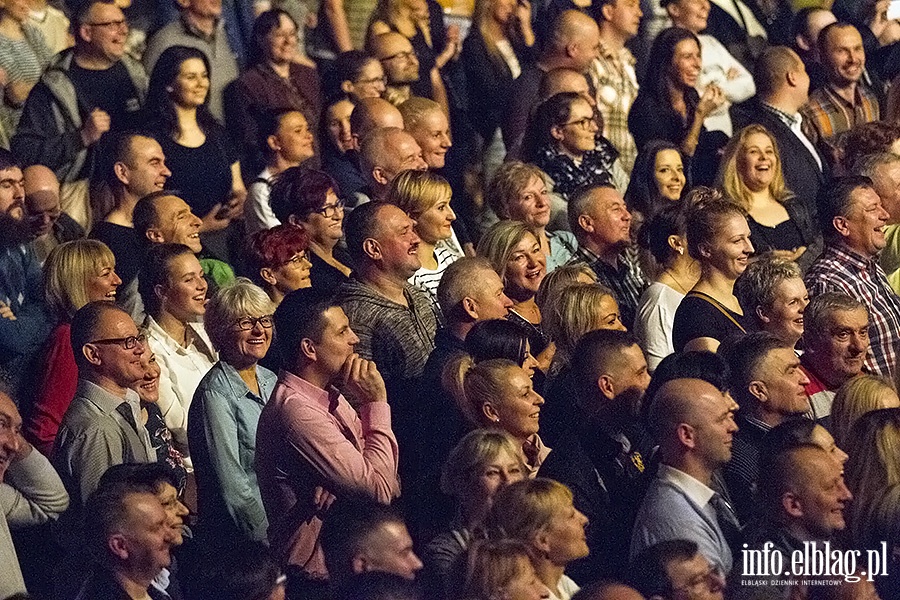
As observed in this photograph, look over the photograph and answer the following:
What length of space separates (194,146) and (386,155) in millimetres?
706

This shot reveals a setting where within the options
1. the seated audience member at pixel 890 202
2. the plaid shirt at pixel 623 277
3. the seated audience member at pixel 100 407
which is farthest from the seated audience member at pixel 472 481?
the seated audience member at pixel 890 202

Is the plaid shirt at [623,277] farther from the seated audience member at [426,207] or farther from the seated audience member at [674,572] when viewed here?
the seated audience member at [674,572]

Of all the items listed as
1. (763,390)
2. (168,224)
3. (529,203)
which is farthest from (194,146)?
(763,390)

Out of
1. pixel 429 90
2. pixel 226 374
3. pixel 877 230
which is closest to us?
pixel 226 374

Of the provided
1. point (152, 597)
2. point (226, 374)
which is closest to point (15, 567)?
point (152, 597)

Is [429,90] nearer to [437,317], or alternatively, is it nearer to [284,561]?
[437,317]

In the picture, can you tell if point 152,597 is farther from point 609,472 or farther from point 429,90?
point 429,90

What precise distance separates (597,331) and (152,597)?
1.64m

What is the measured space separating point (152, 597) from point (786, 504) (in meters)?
1.93

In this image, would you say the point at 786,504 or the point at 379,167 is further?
the point at 379,167

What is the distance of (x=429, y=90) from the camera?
9.62 m

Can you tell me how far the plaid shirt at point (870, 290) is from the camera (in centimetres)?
838

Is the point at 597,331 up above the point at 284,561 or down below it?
above

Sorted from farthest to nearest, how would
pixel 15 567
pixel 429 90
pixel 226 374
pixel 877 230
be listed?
pixel 429 90 → pixel 877 230 → pixel 226 374 → pixel 15 567
